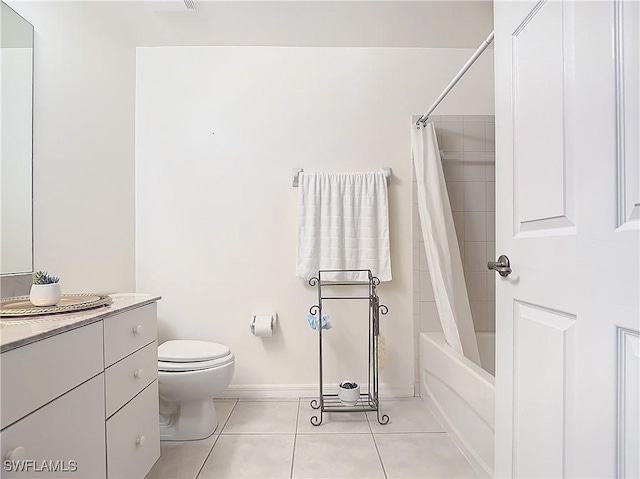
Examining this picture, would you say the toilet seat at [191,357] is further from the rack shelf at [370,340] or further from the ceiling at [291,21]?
the ceiling at [291,21]

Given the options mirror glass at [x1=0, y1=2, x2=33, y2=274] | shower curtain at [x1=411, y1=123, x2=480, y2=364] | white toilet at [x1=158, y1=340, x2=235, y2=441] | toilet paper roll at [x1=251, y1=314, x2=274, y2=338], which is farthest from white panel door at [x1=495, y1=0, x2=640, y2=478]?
mirror glass at [x1=0, y1=2, x2=33, y2=274]

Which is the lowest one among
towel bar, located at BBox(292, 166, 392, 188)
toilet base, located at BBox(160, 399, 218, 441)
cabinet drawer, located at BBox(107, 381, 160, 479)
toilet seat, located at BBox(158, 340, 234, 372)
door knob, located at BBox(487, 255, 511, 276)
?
toilet base, located at BBox(160, 399, 218, 441)

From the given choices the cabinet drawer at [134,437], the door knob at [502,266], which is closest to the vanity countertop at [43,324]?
the cabinet drawer at [134,437]

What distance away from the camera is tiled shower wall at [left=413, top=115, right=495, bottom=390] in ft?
8.75

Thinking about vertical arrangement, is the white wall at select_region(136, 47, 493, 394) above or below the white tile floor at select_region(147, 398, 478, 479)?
above

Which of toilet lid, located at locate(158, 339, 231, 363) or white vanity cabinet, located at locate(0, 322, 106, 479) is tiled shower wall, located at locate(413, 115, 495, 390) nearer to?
toilet lid, located at locate(158, 339, 231, 363)

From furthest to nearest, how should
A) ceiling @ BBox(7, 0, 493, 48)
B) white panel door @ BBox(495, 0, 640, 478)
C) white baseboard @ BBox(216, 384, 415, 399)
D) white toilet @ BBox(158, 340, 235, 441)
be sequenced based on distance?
1. white baseboard @ BBox(216, 384, 415, 399)
2. ceiling @ BBox(7, 0, 493, 48)
3. white toilet @ BBox(158, 340, 235, 441)
4. white panel door @ BBox(495, 0, 640, 478)

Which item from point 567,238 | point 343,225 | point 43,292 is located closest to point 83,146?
point 43,292

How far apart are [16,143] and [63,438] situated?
1.44m

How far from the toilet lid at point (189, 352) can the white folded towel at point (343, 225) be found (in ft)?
2.29

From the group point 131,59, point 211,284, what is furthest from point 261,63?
point 211,284

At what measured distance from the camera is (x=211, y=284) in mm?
2629

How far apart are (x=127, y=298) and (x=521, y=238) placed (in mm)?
1535

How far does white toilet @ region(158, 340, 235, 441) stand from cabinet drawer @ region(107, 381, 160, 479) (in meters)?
0.22
